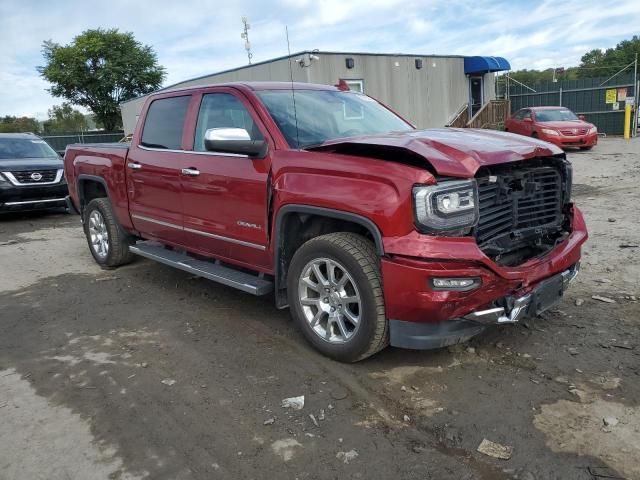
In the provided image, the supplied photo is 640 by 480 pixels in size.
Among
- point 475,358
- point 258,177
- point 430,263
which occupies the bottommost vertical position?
point 475,358

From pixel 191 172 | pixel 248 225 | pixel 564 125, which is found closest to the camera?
pixel 248 225

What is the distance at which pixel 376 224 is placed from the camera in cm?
322

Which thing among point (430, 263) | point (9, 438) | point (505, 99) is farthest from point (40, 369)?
point (505, 99)

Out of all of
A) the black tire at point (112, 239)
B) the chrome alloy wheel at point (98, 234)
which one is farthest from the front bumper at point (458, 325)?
the chrome alloy wheel at point (98, 234)

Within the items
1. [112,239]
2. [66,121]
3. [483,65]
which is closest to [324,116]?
[112,239]

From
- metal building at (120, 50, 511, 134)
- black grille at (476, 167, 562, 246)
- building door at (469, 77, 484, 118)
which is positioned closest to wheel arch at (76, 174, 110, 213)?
black grille at (476, 167, 562, 246)

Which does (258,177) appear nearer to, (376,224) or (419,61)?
(376,224)

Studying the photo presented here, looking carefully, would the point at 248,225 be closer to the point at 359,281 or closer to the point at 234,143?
the point at 234,143

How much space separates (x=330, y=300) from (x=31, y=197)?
894cm

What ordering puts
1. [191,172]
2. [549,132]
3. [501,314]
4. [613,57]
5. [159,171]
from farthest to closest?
1. [613,57]
2. [549,132]
3. [159,171]
4. [191,172]
5. [501,314]

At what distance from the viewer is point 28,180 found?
10523 millimetres

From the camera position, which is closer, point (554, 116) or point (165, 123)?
point (165, 123)

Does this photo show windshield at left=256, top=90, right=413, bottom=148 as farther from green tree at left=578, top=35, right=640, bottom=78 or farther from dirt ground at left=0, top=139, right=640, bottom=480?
green tree at left=578, top=35, right=640, bottom=78

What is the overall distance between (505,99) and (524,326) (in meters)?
25.8
